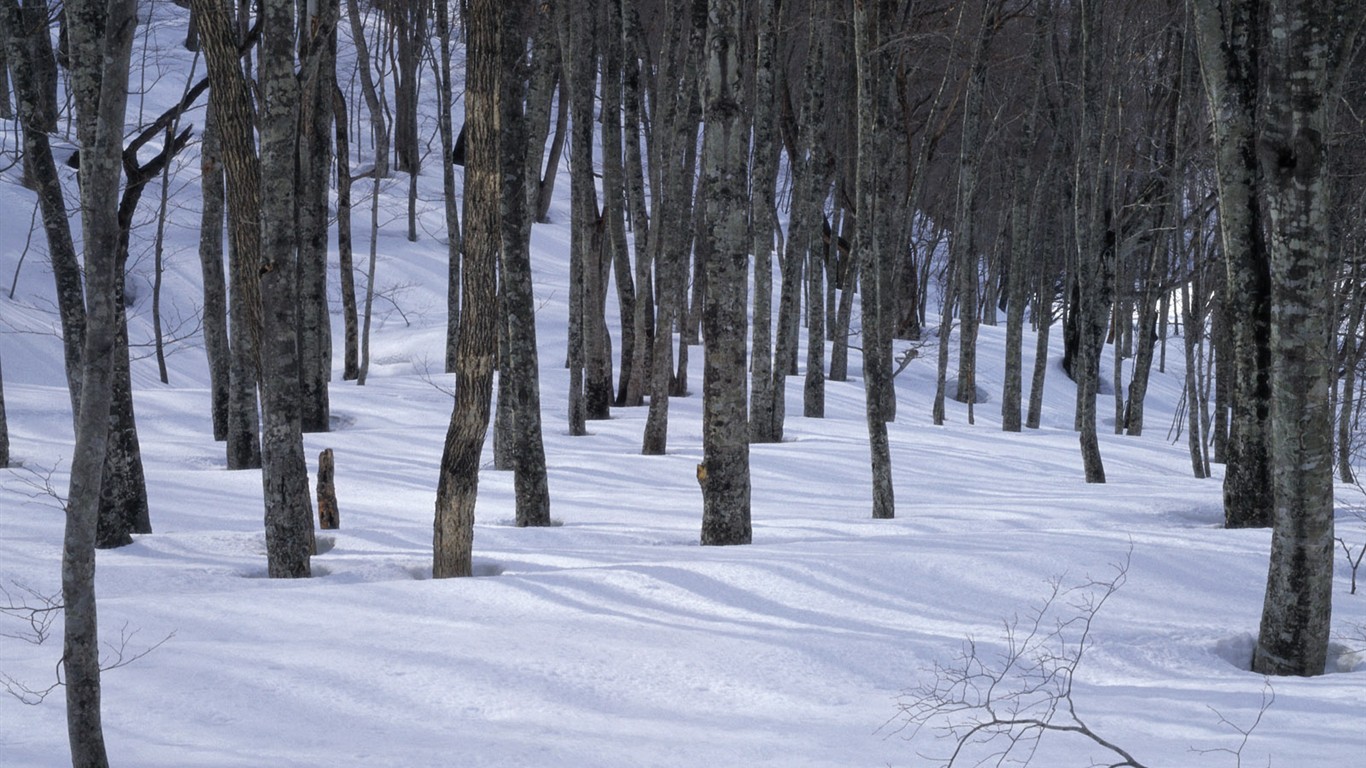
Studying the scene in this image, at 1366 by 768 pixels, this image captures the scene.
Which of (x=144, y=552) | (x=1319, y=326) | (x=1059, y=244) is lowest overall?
(x=144, y=552)

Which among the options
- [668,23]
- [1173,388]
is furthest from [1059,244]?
[668,23]

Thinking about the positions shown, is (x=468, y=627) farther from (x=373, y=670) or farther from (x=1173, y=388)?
(x=1173, y=388)

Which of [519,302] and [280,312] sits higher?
[519,302]

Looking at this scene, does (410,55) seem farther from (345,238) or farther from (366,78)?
(345,238)

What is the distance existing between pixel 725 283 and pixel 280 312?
271 cm

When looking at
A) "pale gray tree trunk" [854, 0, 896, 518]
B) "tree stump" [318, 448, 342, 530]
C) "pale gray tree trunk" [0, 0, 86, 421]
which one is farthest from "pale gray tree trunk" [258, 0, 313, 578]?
"pale gray tree trunk" [854, 0, 896, 518]

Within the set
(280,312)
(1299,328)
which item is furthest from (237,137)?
(1299,328)

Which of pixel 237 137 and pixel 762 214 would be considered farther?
pixel 762 214

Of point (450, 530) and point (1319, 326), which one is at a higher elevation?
point (1319, 326)

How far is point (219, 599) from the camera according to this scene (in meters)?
5.26

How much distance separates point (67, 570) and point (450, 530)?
3147 millimetres

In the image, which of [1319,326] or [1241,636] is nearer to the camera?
[1319,326]

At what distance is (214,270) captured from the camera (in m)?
11.9

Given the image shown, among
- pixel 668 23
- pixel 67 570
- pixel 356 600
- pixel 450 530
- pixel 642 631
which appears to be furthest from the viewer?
pixel 668 23
